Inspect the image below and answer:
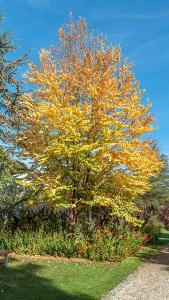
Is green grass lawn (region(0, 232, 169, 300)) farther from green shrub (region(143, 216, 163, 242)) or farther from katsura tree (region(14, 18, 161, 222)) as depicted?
green shrub (region(143, 216, 163, 242))

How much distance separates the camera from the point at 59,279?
12.5 m

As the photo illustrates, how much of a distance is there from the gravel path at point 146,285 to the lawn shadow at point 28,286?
111 centimetres

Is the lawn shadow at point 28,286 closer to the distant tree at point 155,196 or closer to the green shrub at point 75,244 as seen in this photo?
the green shrub at point 75,244

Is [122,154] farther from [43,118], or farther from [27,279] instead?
[27,279]

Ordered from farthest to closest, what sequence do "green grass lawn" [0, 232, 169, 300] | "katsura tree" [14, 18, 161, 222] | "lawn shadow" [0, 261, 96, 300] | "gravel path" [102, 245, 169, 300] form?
"katsura tree" [14, 18, 161, 222], "gravel path" [102, 245, 169, 300], "green grass lawn" [0, 232, 169, 300], "lawn shadow" [0, 261, 96, 300]

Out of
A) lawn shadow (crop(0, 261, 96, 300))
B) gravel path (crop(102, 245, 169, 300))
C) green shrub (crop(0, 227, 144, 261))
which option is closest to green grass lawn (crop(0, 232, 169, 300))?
lawn shadow (crop(0, 261, 96, 300))

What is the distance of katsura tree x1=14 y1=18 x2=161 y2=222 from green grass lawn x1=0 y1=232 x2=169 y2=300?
276 centimetres

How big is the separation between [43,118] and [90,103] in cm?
219

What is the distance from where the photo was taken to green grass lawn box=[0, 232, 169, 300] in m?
10.5

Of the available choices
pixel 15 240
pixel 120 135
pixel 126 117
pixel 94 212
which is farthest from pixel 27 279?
pixel 94 212

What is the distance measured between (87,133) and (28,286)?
759 centimetres

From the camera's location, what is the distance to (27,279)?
12.4 meters

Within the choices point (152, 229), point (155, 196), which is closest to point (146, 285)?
point (152, 229)

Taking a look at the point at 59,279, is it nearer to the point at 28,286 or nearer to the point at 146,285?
the point at 28,286
